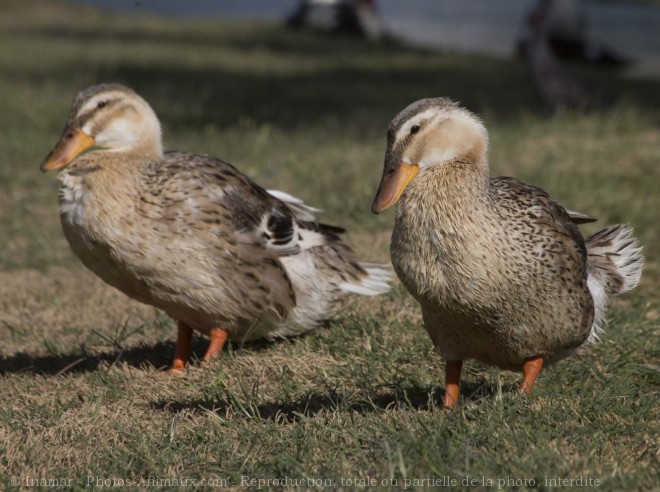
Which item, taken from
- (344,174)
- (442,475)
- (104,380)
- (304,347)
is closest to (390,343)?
(304,347)

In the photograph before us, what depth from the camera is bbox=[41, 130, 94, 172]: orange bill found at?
571cm

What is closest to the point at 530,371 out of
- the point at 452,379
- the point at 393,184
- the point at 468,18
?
the point at 452,379

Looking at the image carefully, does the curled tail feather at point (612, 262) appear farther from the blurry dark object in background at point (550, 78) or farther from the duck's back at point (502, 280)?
the blurry dark object in background at point (550, 78)

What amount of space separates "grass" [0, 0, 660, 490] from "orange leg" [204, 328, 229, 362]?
0.23 ft

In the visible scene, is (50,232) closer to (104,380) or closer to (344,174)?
(344,174)

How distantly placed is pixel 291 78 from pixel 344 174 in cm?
662

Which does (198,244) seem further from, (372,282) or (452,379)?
(452,379)

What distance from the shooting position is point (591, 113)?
11836 mm

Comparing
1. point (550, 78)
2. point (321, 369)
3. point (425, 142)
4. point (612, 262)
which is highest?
point (425, 142)

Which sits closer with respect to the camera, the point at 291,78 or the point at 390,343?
the point at 390,343

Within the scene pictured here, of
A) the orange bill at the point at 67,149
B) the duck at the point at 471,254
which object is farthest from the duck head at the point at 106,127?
the duck at the point at 471,254

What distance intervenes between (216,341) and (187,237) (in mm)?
627

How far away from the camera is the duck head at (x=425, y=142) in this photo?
4.34 m

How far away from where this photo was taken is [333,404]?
15.7 feet
